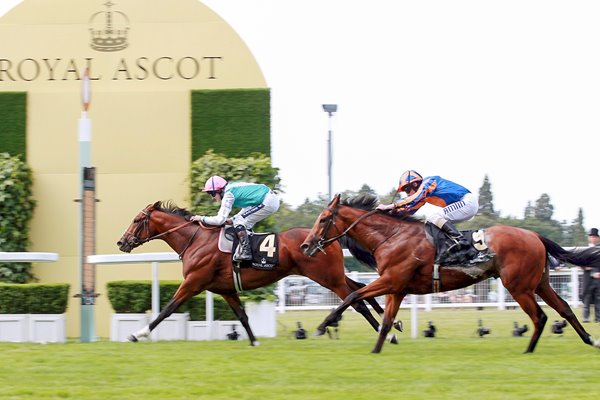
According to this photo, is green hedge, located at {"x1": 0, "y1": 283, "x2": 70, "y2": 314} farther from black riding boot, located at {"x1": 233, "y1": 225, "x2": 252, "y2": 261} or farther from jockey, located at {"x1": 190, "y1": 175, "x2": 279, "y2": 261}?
black riding boot, located at {"x1": 233, "y1": 225, "x2": 252, "y2": 261}

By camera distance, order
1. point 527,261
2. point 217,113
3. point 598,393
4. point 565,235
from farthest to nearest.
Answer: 1. point 565,235
2. point 217,113
3. point 527,261
4. point 598,393

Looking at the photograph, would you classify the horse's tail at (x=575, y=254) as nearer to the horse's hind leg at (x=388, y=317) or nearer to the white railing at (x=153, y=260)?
the horse's hind leg at (x=388, y=317)

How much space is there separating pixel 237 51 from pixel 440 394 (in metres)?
8.03

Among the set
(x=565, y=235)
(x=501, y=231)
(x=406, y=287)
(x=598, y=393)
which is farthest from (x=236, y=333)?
(x=565, y=235)

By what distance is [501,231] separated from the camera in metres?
8.57

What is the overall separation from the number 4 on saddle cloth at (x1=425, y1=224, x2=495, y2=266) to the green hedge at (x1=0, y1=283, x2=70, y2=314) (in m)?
4.21

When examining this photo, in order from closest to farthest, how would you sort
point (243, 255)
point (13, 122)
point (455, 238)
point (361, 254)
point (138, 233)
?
1. point (455, 238)
2. point (243, 255)
3. point (361, 254)
4. point (138, 233)
5. point (13, 122)

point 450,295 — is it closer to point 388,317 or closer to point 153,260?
point 153,260

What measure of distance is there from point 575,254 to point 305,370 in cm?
308

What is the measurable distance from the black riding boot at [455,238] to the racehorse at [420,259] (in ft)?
0.57

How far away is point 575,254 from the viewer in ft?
29.0

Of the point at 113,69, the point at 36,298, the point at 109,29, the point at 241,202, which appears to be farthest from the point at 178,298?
the point at 109,29

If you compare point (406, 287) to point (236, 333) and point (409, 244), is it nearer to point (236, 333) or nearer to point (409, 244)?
point (409, 244)

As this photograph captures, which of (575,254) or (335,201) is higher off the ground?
(335,201)
